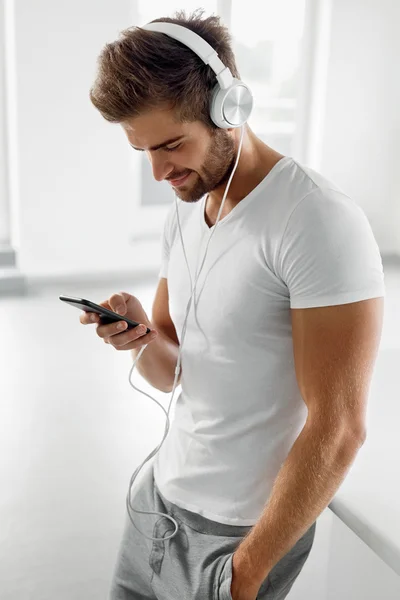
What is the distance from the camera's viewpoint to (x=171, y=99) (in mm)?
1050

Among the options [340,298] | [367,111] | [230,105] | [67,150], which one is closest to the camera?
[340,298]

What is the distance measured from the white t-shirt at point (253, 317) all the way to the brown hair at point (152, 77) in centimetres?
15

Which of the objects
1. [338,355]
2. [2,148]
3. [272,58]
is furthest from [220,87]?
[272,58]

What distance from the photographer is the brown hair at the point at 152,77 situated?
41.0 inches

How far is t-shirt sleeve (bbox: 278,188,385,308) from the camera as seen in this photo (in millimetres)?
959

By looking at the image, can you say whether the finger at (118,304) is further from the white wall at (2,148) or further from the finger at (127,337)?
the white wall at (2,148)

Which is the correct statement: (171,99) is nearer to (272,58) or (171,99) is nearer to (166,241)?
(166,241)

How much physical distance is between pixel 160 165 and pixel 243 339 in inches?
10.9

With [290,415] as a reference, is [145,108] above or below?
above

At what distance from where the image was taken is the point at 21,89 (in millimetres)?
4055

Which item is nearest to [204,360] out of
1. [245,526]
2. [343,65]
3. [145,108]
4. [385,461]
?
[245,526]

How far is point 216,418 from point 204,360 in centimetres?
9

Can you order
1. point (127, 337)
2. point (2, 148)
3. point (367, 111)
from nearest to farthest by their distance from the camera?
point (127, 337) → point (2, 148) → point (367, 111)

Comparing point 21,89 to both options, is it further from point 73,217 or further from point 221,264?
point 221,264
